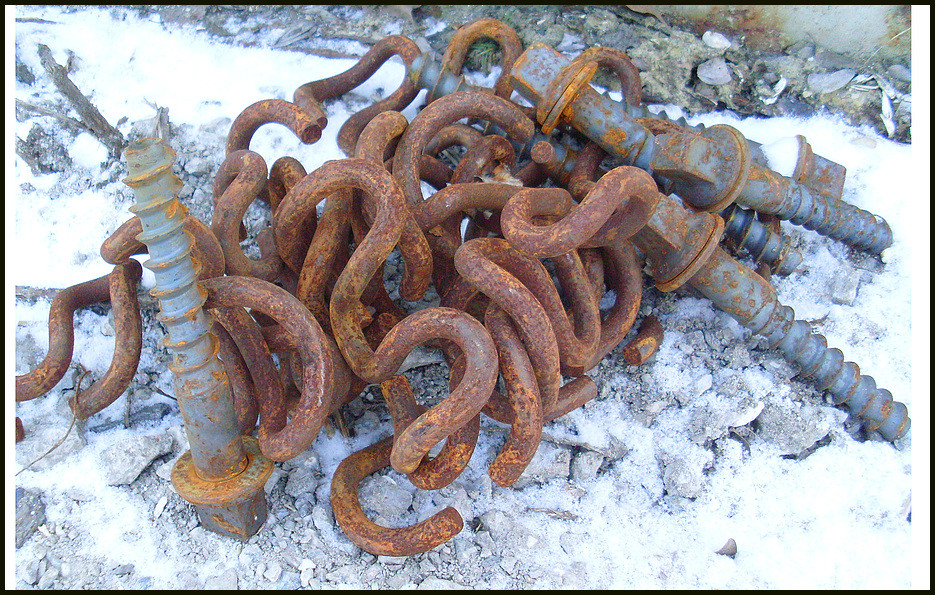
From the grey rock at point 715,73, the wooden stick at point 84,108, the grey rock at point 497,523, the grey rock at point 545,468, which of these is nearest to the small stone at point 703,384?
the grey rock at point 545,468

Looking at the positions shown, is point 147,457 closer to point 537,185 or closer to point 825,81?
point 537,185

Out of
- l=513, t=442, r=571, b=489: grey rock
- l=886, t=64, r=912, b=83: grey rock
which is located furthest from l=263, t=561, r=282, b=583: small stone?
l=886, t=64, r=912, b=83: grey rock

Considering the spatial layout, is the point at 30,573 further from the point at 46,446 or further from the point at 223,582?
the point at 223,582

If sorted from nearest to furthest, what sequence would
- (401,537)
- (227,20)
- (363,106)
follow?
1. (401,537)
2. (363,106)
3. (227,20)

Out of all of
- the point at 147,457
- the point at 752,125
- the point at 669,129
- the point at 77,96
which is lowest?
the point at 147,457

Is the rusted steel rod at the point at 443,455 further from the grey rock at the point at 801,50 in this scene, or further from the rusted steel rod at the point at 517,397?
the grey rock at the point at 801,50

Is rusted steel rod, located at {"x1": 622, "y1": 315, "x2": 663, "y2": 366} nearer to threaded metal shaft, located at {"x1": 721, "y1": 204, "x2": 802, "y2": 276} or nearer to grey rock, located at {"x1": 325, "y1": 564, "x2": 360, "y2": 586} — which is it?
threaded metal shaft, located at {"x1": 721, "y1": 204, "x2": 802, "y2": 276}

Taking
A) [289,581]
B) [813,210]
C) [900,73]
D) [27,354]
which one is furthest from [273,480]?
[900,73]

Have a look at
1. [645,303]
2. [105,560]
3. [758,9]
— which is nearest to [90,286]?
[105,560]
